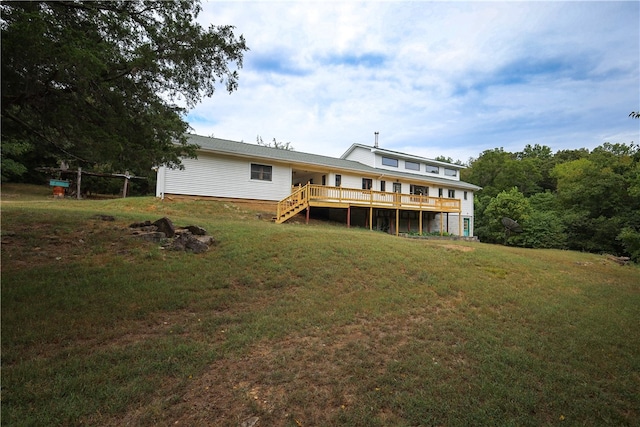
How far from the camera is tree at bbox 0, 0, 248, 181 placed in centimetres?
455

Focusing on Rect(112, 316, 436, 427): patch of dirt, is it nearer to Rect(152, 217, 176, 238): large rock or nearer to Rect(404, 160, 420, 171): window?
Rect(152, 217, 176, 238): large rock

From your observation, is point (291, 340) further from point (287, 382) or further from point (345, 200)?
point (345, 200)

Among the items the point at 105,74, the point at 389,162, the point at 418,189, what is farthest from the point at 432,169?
the point at 105,74

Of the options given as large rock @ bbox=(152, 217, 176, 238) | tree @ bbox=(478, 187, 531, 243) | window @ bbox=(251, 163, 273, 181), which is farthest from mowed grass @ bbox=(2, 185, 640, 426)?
tree @ bbox=(478, 187, 531, 243)

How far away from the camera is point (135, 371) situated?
338 centimetres

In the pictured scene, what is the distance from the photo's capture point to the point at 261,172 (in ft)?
59.7

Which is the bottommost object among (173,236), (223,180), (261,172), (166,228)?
(173,236)

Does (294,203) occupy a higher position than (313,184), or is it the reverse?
(313,184)

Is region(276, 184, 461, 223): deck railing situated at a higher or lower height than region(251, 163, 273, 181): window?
lower

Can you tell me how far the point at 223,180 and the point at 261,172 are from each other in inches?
90.1

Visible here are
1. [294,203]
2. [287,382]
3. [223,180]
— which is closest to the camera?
[287,382]

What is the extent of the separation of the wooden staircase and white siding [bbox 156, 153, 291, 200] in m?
2.52

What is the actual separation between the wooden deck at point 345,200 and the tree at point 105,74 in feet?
28.2

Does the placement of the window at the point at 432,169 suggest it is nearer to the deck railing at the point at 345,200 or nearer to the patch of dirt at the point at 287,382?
the deck railing at the point at 345,200
